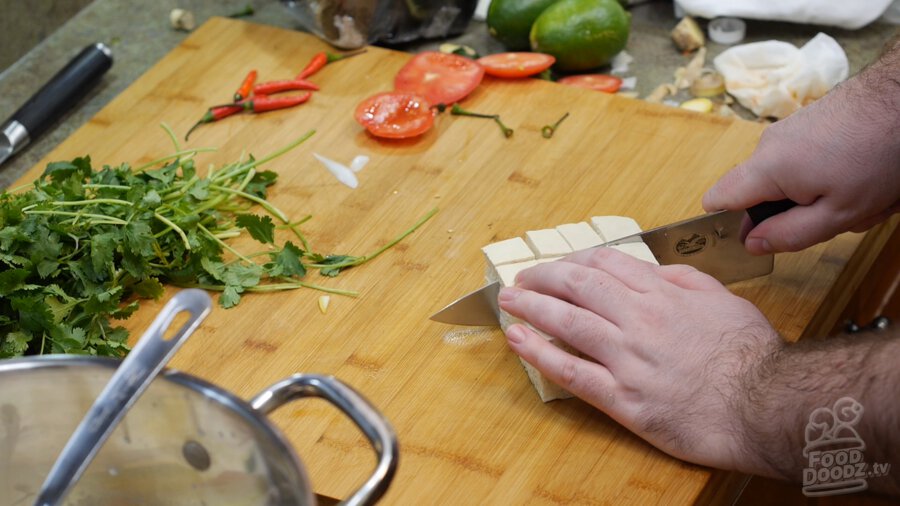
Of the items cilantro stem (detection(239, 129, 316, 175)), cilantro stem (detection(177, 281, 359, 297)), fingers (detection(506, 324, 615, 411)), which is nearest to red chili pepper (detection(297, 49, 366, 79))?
cilantro stem (detection(239, 129, 316, 175))

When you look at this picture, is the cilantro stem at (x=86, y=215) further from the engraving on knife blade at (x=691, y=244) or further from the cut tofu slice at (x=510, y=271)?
the engraving on knife blade at (x=691, y=244)

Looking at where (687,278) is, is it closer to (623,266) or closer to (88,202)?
(623,266)

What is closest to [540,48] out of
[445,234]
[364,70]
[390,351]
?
[364,70]

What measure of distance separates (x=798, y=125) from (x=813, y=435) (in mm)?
576

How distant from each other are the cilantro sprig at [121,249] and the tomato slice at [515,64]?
481mm

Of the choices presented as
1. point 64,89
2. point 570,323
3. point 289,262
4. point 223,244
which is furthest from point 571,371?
point 64,89

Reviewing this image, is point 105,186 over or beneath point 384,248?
over

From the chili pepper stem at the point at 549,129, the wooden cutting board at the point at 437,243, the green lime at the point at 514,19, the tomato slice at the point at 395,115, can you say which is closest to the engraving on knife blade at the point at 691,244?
the wooden cutting board at the point at 437,243

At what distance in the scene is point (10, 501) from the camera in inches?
48.2

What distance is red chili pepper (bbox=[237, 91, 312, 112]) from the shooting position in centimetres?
223

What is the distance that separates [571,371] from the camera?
4.85 ft

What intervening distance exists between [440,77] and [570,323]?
91 cm

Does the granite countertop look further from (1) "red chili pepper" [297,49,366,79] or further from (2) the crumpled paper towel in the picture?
(1) "red chili pepper" [297,49,366,79]

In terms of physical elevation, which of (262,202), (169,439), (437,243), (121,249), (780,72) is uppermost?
(169,439)
